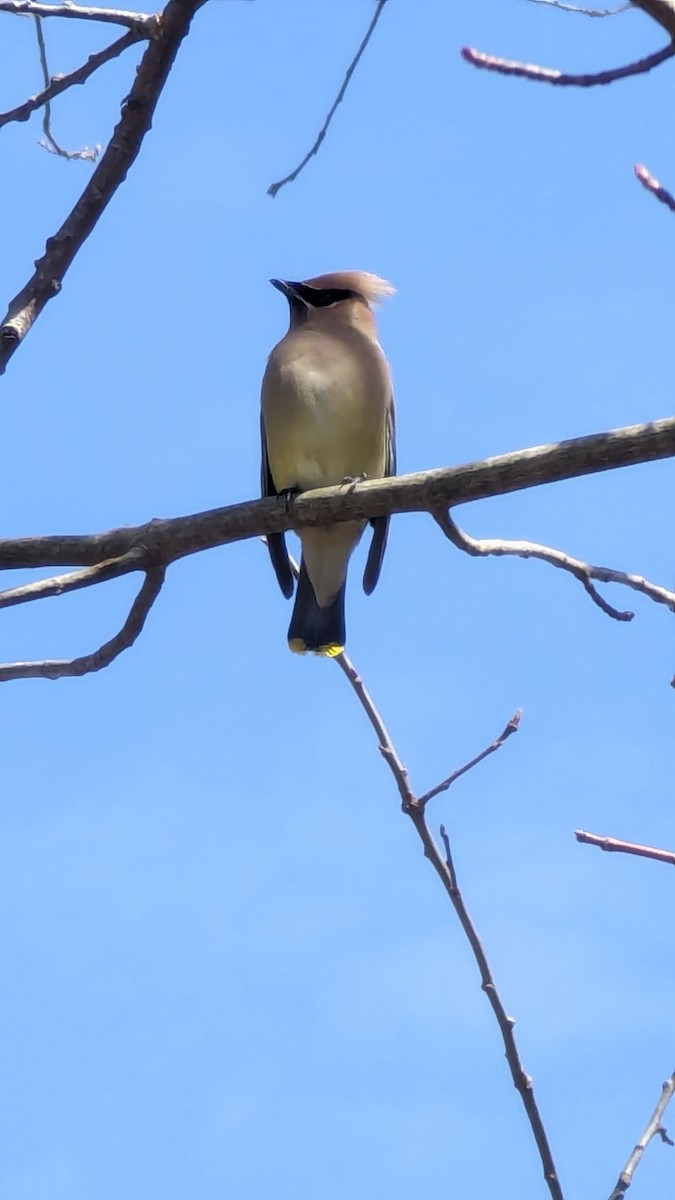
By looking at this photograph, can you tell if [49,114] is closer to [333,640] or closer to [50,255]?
[50,255]

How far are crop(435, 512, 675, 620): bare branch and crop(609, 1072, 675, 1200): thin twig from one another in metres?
1.09

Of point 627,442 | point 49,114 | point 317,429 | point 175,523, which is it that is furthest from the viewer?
point 317,429

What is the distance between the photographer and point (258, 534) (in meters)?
3.65

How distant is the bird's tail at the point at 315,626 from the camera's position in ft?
18.8

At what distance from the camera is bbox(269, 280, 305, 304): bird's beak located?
6.11 metres

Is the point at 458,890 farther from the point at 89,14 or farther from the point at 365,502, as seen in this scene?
the point at 89,14

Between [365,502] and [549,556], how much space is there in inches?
16.1

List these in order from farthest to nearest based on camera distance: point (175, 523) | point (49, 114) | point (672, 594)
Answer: point (49, 114) < point (175, 523) < point (672, 594)

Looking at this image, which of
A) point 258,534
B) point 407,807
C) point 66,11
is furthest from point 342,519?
point 66,11

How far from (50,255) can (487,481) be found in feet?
3.27

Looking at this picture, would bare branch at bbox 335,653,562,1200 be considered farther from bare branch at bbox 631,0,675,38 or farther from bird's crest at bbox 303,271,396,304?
bird's crest at bbox 303,271,396,304

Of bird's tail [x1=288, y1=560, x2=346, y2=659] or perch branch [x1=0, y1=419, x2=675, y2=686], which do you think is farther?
bird's tail [x1=288, y1=560, x2=346, y2=659]

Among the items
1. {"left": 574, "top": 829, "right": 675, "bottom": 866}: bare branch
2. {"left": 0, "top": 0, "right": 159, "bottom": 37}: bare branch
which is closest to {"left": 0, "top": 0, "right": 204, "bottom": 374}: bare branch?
{"left": 0, "top": 0, "right": 159, "bottom": 37}: bare branch

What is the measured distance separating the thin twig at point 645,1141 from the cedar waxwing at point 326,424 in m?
2.79
